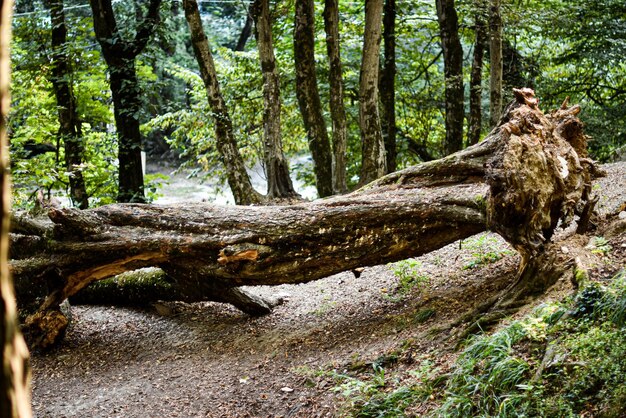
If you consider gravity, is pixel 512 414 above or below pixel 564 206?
below

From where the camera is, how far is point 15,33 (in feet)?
44.4

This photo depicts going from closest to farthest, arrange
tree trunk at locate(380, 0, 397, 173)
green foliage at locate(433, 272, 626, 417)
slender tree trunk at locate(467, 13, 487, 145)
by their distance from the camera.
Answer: green foliage at locate(433, 272, 626, 417) < slender tree trunk at locate(467, 13, 487, 145) < tree trunk at locate(380, 0, 397, 173)

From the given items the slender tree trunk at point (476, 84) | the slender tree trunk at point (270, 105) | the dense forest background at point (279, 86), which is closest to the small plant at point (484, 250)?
the dense forest background at point (279, 86)

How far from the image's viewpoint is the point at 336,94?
12039 millimetres

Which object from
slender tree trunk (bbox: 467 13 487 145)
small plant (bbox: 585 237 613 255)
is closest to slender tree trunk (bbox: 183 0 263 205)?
slender tree trunk (bbox: 467 13 487 145)

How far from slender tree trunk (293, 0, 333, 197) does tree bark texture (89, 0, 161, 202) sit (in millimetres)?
3019

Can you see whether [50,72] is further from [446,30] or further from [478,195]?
[478,195]

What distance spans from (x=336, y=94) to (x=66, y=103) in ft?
19.0

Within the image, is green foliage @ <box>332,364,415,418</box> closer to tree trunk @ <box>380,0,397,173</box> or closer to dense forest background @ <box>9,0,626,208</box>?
dense forest background @ <box>9,0,626,208</box>

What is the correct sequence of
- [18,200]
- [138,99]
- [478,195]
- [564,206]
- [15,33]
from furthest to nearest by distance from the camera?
[15,33] → [138,99] → [18,200] → [478,195] → [564,206]

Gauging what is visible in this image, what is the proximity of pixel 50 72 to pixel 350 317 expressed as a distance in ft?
30.0

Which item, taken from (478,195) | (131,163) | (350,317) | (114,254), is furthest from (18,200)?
(478,195)

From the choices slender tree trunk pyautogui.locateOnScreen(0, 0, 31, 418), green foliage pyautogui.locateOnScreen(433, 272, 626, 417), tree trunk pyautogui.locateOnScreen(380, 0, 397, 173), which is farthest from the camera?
tree trunk pyautogui.locateOnScreen(380, 0, 397, 173)

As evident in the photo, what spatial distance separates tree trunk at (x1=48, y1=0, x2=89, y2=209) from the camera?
12.9 meters
